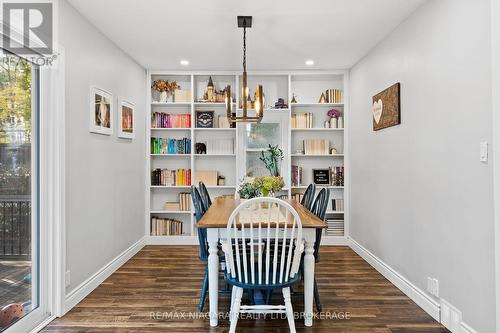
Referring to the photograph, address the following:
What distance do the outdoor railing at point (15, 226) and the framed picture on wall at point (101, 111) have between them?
1.10m

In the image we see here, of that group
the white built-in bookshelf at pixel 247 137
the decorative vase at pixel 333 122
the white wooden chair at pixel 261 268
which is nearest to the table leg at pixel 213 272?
the white wooden chair at pixel 261 268

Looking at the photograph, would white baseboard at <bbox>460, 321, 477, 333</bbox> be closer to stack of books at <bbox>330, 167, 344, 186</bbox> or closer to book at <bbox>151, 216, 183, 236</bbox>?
stack of books at <bbox>330, 167, 344, 186</bbox>

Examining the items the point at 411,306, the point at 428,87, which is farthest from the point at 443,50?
the point at 411,306

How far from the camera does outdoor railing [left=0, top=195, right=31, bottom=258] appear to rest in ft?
8.07

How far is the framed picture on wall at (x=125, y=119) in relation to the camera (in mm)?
4340

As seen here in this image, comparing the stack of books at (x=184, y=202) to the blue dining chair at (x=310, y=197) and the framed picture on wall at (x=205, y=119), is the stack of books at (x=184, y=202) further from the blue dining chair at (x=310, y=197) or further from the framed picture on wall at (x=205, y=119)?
the blue dining chair at (x=310, y=197)

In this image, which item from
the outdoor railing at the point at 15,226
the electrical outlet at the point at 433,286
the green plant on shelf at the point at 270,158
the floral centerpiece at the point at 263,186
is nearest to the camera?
the outdoor railing at the point at 15,226

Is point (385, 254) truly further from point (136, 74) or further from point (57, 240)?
point (136, 74)

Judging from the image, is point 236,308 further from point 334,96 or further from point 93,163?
point 334,96

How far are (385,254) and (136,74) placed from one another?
13.1 ft

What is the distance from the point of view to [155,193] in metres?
5.79

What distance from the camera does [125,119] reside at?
4.53m

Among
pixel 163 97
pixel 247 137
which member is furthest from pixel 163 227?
pixel 163 97

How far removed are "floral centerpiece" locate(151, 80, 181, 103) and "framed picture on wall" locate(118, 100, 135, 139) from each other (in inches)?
33.4
